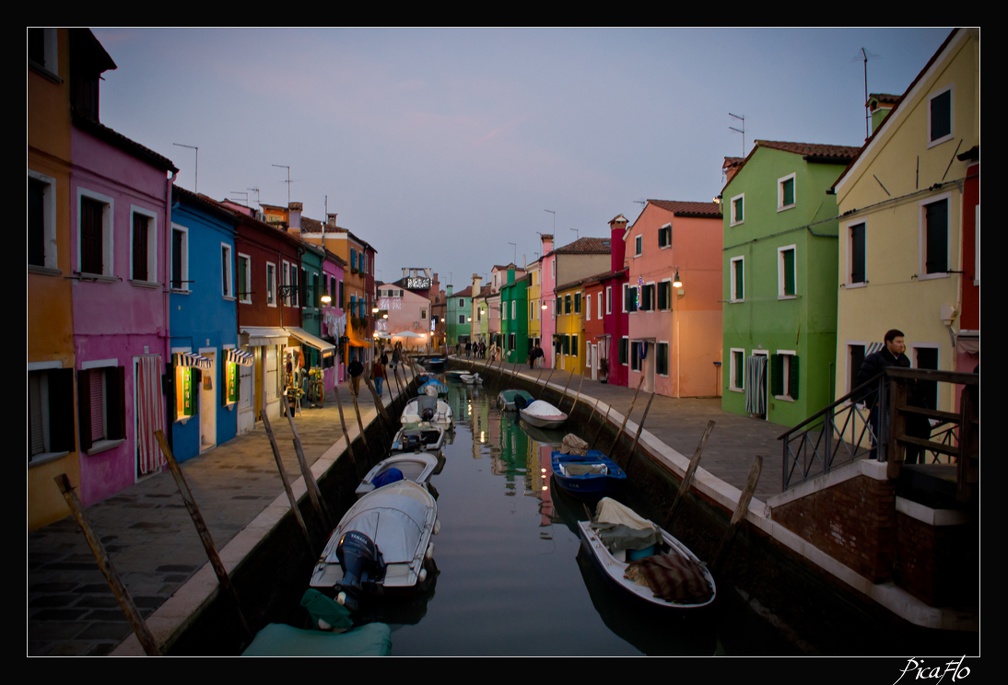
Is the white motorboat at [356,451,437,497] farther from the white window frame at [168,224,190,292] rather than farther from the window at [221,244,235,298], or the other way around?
the window at [221,244,235,298]

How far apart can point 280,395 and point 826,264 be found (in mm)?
14831

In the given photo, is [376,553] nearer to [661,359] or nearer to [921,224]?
[921,224]

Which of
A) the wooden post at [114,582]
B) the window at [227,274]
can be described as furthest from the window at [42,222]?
the window at [227,274]

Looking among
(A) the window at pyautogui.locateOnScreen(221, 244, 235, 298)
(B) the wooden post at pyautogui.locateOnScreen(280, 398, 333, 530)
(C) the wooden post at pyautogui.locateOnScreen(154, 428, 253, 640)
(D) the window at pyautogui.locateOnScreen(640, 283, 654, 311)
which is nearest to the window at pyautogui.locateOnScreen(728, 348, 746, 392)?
(D) the window at pyautogui.locateOnScreen(640, 283, 654, 311)

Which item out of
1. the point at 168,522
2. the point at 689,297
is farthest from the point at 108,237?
the point at 689,297

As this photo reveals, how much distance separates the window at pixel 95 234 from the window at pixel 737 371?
15.1 meters

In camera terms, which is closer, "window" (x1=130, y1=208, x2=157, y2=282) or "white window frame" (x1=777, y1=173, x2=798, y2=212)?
"window" (x1=130, y1=208, x2=157, y2=282)

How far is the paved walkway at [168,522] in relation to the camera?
217 inches

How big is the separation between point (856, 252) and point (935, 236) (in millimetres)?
2529

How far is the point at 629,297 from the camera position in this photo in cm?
2617

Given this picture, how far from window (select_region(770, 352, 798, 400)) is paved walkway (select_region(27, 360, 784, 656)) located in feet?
2.86

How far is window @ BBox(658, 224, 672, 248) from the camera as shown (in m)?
22.1
